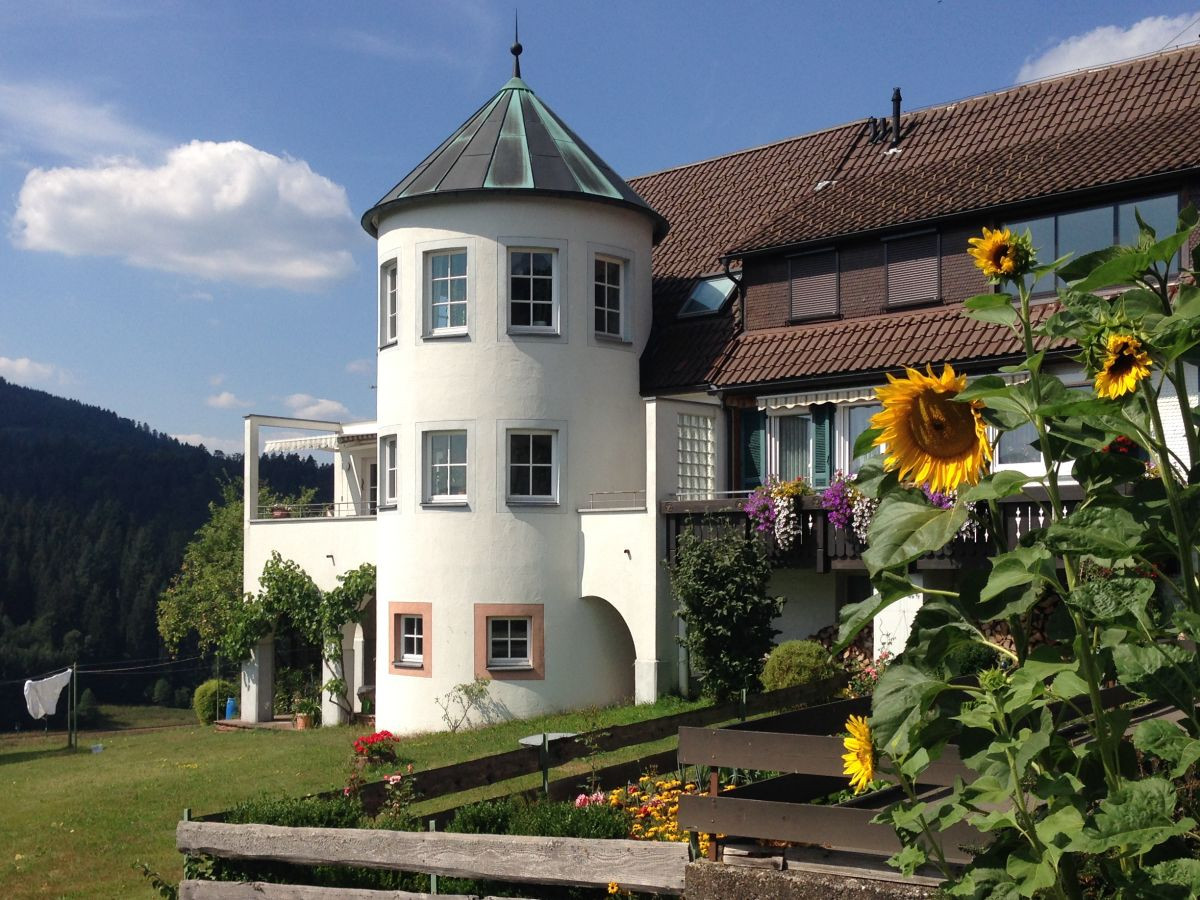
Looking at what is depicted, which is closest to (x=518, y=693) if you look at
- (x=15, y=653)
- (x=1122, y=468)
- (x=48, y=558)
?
(x=1122, y=468)

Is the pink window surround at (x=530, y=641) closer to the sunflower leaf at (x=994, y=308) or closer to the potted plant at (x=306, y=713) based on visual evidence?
the potted plant at (x=306, y=713)

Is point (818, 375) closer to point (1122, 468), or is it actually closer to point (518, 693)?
point (518, 693)

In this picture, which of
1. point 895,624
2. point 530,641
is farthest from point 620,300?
point 895,624

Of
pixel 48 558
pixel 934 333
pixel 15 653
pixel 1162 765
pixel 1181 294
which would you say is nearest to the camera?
pixel 1181 294

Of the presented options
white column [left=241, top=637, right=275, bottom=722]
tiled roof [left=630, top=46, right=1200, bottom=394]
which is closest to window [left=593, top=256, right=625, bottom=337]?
tiled roof [left=630, top=46, right=1200, bottom=394]

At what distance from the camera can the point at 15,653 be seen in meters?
90.2

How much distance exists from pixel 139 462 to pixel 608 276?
342 ft

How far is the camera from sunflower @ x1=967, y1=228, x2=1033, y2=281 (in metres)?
4.02

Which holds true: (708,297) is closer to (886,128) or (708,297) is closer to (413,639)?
(886,128)

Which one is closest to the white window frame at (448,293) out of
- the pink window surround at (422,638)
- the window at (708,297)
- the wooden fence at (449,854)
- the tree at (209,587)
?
the window at (708,297)

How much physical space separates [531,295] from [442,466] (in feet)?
10.7

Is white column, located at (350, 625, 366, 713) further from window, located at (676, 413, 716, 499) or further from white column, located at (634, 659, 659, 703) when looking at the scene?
window, located at (676, 413, 716, 499)

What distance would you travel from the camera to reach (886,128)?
27016mm

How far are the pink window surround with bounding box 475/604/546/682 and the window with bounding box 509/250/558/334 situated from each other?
4629mm
